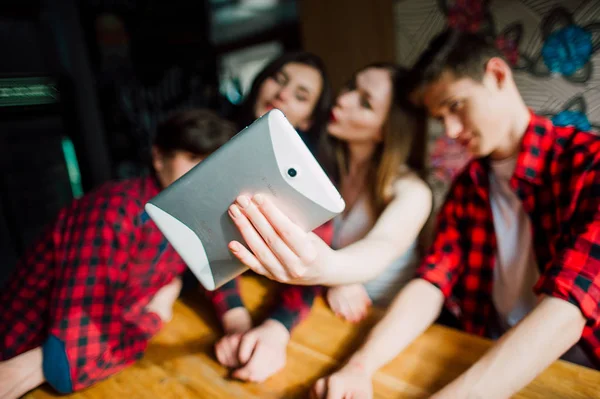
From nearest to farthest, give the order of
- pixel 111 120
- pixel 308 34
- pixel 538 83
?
pixel 538 83 → pixel 308 34 → pixel 111 120

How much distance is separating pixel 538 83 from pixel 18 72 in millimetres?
1558

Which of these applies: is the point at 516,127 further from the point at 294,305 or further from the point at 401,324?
the point at 294,305

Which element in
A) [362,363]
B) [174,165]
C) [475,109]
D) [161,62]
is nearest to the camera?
[362,363]

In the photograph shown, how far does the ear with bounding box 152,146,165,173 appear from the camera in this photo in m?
0.79

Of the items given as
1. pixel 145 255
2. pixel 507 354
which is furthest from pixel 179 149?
pixel 507 354

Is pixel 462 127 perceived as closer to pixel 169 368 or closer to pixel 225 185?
pixel 225 185

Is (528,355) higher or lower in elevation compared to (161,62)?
lower

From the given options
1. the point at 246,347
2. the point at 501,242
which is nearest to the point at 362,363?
the point at 246,347

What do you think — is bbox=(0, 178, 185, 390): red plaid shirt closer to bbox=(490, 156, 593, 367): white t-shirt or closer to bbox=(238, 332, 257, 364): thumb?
bbox=(238, 332, 257, 364): thumb

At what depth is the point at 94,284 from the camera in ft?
2.03

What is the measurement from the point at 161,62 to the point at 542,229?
159 cm

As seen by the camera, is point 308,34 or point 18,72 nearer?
point 18,72

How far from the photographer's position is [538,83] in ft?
3.09

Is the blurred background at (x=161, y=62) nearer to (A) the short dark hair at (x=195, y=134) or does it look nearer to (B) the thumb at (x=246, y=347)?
(A) the short dark hair at (x=195, y=134)
